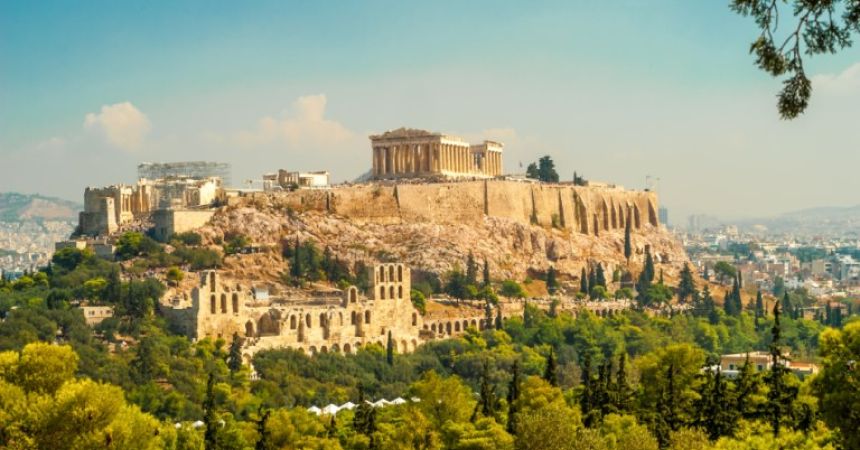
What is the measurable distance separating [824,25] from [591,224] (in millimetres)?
102748

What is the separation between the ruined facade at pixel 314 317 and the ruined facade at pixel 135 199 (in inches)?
580

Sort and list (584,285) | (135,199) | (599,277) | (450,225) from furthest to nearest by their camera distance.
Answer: (599,277) → (450,225) → (584,285) → (135,199)

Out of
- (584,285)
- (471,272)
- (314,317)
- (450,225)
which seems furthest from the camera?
(450,225)

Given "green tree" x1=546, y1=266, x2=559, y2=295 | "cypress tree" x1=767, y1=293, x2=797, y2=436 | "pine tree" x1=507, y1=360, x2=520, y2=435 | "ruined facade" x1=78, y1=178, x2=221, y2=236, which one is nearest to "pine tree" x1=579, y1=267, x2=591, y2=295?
"green tree" x1=546, y1=266, x2=559, y2=295

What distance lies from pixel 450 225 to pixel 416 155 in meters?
10.4

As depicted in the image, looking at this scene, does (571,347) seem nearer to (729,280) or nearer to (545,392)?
(545,392)

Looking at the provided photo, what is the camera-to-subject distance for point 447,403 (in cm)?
5609

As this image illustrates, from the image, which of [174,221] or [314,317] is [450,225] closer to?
[174,221]

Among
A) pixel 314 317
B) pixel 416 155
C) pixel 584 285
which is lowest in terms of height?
pixel 314 317

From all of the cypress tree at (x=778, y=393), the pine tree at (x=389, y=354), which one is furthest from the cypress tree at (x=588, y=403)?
the pine tree at (x=389, y=354)

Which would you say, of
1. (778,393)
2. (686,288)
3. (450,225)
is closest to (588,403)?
(778,393)

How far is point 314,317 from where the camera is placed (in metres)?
81.4

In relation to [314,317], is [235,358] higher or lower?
lower

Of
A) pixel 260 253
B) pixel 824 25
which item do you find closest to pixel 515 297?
pixel 260 253
